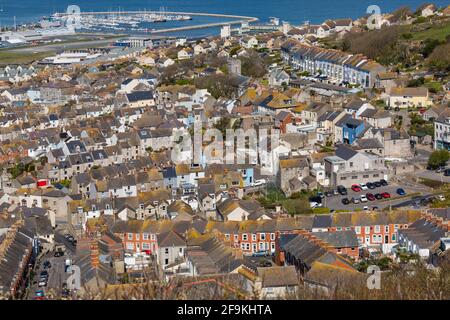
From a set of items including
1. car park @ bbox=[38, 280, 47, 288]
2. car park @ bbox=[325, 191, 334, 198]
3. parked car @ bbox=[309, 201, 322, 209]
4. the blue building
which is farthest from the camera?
the blue building

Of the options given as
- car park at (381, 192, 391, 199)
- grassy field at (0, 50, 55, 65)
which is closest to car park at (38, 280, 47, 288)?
Result: car park at (381, 192, 391, 199)

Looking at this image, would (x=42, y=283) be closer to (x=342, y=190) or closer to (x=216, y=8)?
(x=342, y=190)

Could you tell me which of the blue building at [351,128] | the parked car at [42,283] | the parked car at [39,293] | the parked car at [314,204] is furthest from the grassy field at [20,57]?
the parked car at [39,293]

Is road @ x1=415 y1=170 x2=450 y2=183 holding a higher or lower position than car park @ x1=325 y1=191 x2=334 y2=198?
higher

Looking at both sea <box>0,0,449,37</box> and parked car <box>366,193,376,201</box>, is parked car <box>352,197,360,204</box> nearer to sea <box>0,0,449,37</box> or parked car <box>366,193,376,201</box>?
parked car <box>366,193,376,201</box>

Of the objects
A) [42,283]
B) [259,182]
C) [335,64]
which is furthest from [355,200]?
[335,64]

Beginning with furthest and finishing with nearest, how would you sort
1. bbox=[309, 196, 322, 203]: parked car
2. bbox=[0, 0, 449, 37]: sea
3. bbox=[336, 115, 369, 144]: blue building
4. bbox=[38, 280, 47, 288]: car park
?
bbox=[0, 0, 449, 37]: sea → bbox=[336, 115, 369, 144]: blue building → bbox=[309, 196, 322, 203]: parked car → bbox=[38, 280, 47, 288]: car park
